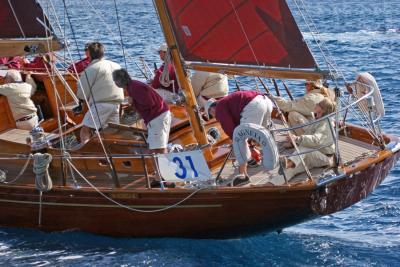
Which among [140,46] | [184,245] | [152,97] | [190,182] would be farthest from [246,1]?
[140,46]

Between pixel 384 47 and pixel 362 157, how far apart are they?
25.0 m

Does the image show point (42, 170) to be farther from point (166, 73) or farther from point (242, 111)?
point (242, 111)

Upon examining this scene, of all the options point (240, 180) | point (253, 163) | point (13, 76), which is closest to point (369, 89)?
point (253, 163)

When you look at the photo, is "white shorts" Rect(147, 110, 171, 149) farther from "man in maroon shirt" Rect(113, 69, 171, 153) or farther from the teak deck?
the teak deck

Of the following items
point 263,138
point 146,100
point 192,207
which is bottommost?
point 192,207

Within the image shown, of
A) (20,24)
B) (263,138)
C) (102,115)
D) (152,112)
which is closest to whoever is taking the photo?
(263,138)

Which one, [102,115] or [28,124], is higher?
[28,124]

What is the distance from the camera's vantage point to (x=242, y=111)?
1227 cm

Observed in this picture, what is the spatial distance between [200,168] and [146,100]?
55.7 inches

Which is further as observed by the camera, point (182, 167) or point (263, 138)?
point (182, 167)

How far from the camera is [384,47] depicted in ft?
120

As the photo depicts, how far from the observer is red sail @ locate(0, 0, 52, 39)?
50.8ft

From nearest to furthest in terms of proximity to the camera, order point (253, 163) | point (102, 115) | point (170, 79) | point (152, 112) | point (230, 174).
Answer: point (152, 112) → point (230, 174) → point (253, 163) → point (102, 115) → point (170, 79)

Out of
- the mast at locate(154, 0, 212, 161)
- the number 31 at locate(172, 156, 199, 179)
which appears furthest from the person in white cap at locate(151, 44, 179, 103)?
the number 31 at locate(172, 156, 199, 179)
